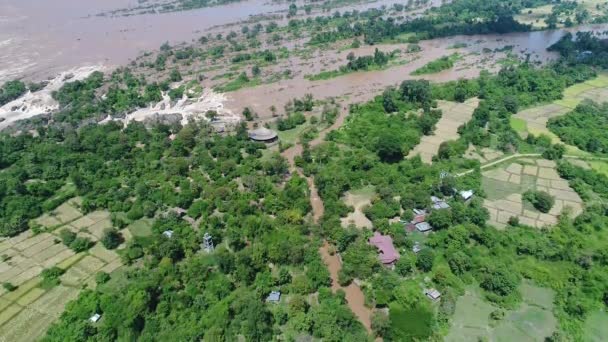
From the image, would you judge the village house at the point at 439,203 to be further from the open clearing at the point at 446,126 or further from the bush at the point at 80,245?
the bush at the point at 80,245

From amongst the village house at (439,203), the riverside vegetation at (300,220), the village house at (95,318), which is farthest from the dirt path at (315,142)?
the village house at (95,318)

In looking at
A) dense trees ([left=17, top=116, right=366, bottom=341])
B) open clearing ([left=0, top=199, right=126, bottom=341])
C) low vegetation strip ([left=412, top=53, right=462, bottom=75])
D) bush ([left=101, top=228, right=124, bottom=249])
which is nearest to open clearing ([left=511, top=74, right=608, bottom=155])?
low vegetation strip ([left=412, top=53, right=462, bottom=75])

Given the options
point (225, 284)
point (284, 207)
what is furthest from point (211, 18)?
point (225, 284)

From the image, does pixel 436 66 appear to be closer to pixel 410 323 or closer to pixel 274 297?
pixel 410 323

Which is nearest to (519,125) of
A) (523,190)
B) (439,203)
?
(523,190)

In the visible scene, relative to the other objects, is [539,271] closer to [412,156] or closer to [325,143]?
[412,156]

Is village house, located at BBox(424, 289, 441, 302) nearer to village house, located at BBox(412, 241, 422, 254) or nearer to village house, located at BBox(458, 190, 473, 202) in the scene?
village house, located at BBox(412, 241, 422, 254)
